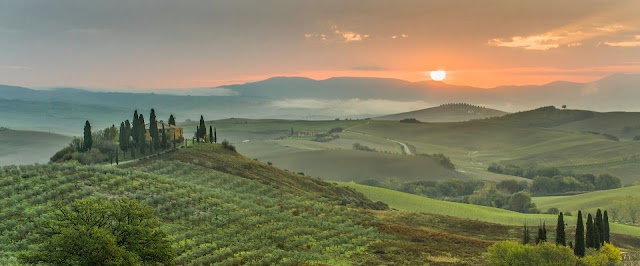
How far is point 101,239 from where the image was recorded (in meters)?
33.0

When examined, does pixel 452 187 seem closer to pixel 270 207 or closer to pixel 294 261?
pixel 270 207

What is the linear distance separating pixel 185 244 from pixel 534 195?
165287 millimetres

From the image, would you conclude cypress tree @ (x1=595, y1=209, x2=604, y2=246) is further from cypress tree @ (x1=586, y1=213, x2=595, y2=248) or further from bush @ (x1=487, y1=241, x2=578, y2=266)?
bush @ (x1=487, y1=241, x2=578, y2=266)

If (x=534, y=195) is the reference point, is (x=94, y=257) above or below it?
above

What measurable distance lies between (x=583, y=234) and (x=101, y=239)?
166 feet

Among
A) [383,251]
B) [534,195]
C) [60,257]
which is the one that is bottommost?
[534,195]

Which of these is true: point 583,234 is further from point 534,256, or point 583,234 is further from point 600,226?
point 534,256

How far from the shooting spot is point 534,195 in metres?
191

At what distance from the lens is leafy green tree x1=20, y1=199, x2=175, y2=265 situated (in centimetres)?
3294

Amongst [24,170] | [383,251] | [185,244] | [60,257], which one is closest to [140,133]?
[24,170]

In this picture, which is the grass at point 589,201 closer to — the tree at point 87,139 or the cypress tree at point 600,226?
the cypress tree at point 600,226

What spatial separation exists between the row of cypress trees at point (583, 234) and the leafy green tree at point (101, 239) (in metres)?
42.6

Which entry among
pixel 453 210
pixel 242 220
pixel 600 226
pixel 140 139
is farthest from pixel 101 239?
pixel 453 210

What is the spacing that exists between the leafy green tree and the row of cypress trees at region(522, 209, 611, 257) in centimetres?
4258
